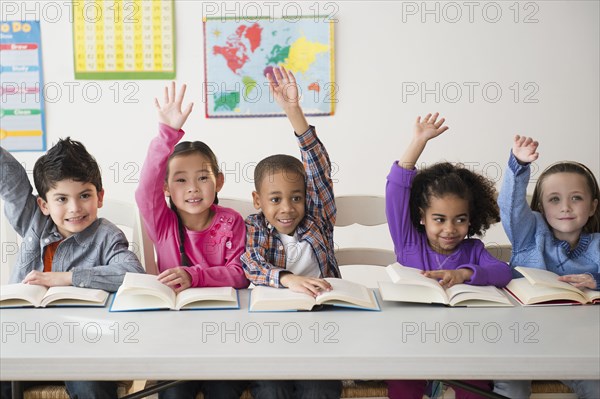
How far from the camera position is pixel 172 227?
2.08 meters

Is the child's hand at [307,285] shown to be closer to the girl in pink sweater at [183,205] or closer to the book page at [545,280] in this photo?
the girl in pink sweater at [183,205]

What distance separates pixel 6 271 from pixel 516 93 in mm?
2707

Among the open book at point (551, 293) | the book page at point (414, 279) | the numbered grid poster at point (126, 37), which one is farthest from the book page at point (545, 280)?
the numbered grid poster at point (126, 37)

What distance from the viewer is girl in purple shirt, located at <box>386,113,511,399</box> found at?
2041mm

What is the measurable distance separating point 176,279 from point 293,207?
17.3 inches

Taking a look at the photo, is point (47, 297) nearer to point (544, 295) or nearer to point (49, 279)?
point (49, 279)

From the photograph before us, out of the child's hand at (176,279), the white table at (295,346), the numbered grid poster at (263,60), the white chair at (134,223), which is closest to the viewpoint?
the white table at (295,346)

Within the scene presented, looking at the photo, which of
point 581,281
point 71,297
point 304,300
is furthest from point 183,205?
point 581,281

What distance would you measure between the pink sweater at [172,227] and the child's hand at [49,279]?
14.0 inches

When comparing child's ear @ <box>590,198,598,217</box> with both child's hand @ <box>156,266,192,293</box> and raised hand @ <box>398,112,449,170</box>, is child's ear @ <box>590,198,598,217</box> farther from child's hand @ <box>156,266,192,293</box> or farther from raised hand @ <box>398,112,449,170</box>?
child's hand @ <box>156,266,192,293</box>

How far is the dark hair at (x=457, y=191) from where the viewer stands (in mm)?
2084

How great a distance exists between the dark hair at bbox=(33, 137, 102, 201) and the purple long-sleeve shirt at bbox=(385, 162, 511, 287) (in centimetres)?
87

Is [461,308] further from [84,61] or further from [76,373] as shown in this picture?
[84,61]

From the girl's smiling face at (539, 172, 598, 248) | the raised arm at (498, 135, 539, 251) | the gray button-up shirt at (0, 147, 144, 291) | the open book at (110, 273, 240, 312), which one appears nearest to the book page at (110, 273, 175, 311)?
the open book at (110, 273, 240, 312)
